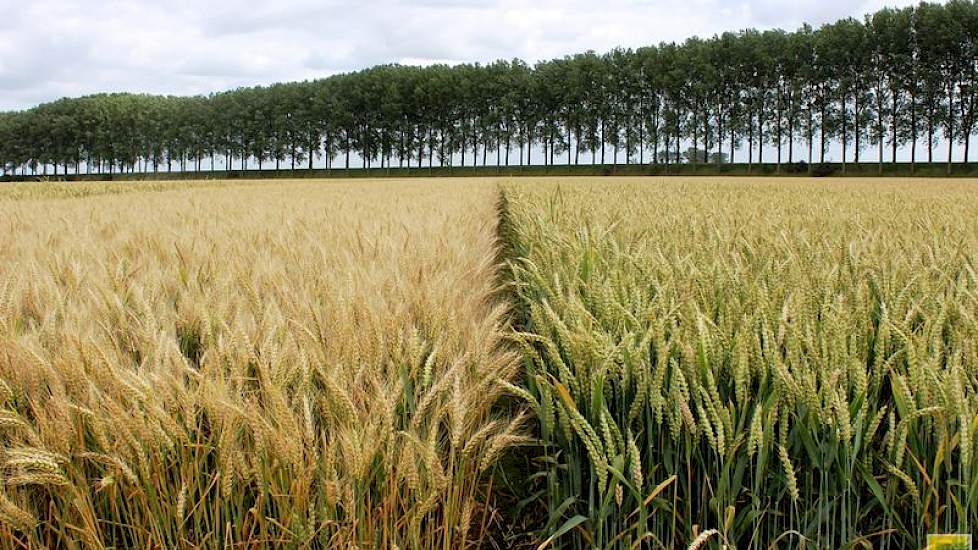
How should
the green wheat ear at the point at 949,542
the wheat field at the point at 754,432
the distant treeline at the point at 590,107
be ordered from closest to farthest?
the green wheat ear at the point at 949,542 < the wheat field at the point at 754,432 < the distant treeline at the point at 590,107

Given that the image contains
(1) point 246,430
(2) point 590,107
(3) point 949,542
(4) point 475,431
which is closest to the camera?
(3) point 949,542

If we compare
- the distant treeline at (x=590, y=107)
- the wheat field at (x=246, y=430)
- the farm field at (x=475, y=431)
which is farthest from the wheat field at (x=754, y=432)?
the distant treeline at (x=590, y=107)

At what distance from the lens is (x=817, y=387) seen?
147 cm

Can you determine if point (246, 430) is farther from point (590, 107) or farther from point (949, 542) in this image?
point (590, 107)

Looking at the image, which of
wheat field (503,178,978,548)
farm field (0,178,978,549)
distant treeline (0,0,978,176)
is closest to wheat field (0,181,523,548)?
farm field (0,178,978,549)

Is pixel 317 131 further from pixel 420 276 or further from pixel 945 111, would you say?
pixel 420 276

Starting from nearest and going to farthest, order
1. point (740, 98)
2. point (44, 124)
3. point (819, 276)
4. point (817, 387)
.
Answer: point (817, 387) < point (819, 276) < point (740, 98) < point (44, 124)

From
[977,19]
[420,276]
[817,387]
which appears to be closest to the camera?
[817,387]

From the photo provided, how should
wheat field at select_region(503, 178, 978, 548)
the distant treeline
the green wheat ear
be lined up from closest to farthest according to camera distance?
the green wheat ear < wheat field at select_region(503, 178, 978, 548) < the distant treeline

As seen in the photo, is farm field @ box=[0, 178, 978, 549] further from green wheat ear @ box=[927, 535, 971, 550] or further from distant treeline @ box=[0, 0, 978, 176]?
distant treeline @ box=[0, 0, 978, 176]

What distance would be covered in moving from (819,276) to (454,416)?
1.66 meters

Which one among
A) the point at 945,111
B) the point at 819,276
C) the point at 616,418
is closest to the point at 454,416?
the point at 616,418

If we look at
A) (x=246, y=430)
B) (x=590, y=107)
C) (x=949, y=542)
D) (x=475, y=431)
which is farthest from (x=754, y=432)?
(x=590, y=107)

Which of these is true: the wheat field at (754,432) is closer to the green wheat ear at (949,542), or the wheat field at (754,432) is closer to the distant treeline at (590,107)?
the green wheat ear at (949,542)
